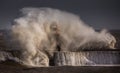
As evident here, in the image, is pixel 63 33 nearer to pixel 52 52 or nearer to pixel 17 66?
pixel 52 52

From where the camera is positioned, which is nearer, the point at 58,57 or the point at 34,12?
the point at 58,57

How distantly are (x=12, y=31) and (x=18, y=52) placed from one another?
190 centimetres

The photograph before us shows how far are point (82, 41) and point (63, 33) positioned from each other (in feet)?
8.68

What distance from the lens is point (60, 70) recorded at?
21.5 metres

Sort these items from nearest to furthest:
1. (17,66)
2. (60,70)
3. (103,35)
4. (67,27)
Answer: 1. (60,70)
2. (17,66)
3. (67,27)
4. (103,35)

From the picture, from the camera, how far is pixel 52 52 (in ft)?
91.0

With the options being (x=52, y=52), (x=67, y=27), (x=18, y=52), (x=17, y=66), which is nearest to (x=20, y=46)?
(x=18, y=52)

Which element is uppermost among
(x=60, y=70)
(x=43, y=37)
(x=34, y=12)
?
(x=34, y=12)

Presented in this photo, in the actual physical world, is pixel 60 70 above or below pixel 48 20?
below

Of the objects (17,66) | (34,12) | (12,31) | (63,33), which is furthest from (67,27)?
(17,66)

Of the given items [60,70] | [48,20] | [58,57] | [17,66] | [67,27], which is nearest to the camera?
[60,70]

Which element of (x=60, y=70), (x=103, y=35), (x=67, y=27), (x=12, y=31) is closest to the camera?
(x=60, y=70)

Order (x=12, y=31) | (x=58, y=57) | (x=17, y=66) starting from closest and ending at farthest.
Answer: (x=17, y=66) < (x=58, y=57) < (x=12, y=31)

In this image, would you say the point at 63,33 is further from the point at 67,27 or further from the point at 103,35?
the point at 103,35
